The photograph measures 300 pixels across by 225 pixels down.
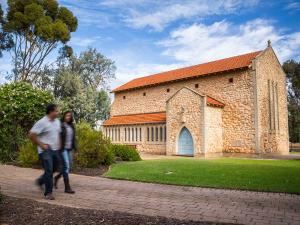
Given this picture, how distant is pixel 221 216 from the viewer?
5168 mm

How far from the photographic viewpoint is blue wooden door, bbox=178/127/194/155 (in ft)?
80.7

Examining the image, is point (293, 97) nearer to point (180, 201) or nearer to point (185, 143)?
point (185, 143)

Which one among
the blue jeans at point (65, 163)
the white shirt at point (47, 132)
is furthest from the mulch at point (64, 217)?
the blue jeans at point (65, 163)

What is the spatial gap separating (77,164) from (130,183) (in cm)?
458

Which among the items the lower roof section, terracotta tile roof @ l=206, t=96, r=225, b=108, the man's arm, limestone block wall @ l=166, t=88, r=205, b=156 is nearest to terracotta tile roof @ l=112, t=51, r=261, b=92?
terracotta tile roof @ l=206, t=96, r=225, b=108

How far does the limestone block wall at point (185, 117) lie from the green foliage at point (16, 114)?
12.1m

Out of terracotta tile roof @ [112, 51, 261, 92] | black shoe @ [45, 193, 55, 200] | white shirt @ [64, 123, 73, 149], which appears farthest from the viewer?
terracotta tile roof @ [112, 51, 261, 92]

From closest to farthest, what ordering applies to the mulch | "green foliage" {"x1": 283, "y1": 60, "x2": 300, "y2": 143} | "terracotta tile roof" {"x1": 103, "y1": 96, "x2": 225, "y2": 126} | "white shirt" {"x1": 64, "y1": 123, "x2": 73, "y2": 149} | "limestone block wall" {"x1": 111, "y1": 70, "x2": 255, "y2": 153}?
the mulch < "white shirt" {"x1": 64, "y1": 123, "x2": 73, "y2": 149} < "limestone block wall" {"x1": 111, "y1": 70, "x2": 255, "y2": 153} < "terracotta tile roof" {"x1": 103, "y1": 96, "x2": 225, "y2": 126} < "green foliage" {"x1": 283, "y1": 60, "x2": 300, "y2": 143}

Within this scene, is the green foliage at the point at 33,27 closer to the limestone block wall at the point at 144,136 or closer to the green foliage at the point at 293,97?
the limestone block wall at the point at 144,136

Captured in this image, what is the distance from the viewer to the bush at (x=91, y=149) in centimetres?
1301

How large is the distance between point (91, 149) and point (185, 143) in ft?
42.6

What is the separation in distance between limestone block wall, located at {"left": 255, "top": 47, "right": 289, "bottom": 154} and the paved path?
17.7 meters

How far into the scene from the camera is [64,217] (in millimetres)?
4633

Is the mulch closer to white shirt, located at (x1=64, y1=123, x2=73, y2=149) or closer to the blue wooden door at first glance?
white shirt, located at (x1=64, y1=123, x2=73, y2=149)
